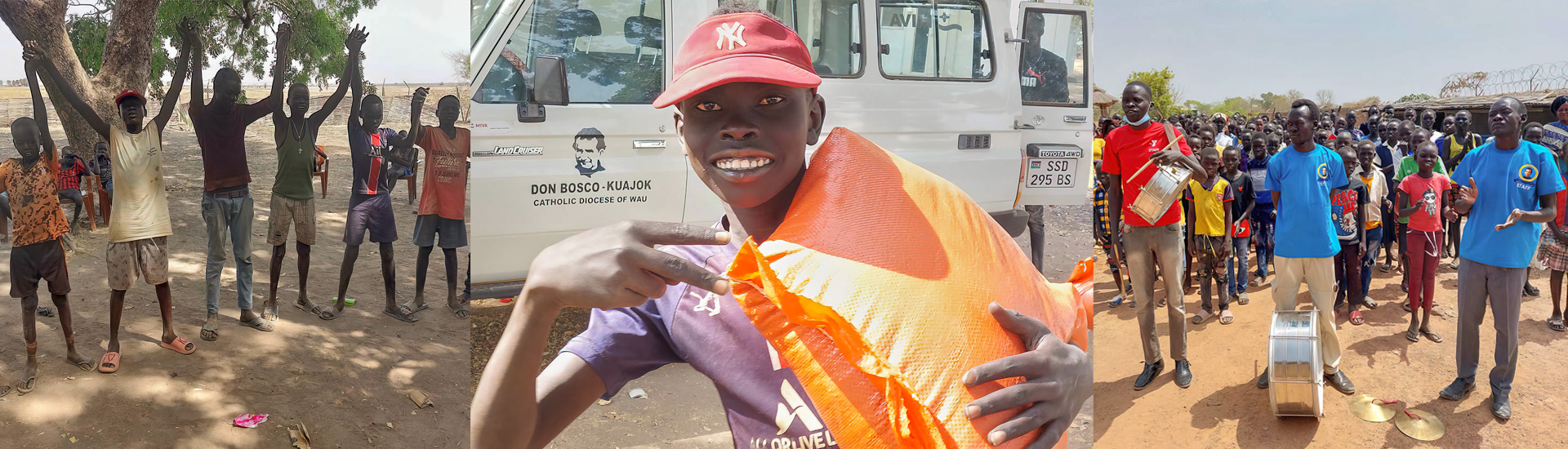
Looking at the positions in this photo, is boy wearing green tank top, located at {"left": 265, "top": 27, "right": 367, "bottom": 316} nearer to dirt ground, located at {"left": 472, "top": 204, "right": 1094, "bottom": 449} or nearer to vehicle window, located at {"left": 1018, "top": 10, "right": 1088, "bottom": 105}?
dirt ground, located at {"left": 472, "top": 204, "right": 1094, "bottom": 449}

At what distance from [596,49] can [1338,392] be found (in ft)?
15.7

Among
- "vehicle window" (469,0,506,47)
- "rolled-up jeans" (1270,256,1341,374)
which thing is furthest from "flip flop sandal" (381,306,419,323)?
"rolled-up jeans" (1270,256,1341,374)

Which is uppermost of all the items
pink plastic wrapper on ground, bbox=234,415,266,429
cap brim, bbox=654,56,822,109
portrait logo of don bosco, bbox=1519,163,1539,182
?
cap brim, bbox=654,56,822,109

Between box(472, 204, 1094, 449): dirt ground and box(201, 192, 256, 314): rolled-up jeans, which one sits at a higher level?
box(201, 192, 256, 314): rolled-up jeans

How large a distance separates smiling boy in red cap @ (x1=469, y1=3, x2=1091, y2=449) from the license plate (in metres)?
1.33

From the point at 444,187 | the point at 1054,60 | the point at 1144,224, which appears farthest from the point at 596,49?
the point at 1144,224

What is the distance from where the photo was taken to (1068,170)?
262 centimetres

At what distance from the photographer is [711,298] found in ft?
4.54

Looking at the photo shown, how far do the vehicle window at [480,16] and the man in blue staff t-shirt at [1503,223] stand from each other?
5.04 meters

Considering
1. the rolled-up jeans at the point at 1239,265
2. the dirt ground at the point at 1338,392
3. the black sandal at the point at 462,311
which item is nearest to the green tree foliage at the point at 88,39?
the black sandal at the point at 462,311

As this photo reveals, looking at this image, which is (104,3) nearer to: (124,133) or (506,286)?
(124,133)

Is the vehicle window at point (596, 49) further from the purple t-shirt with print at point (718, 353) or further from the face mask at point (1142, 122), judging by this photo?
the face mask at point (1142, 122)

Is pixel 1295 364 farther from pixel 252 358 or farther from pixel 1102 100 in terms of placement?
pixel 1102 100

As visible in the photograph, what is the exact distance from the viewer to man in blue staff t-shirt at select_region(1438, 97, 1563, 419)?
446 centimetres
